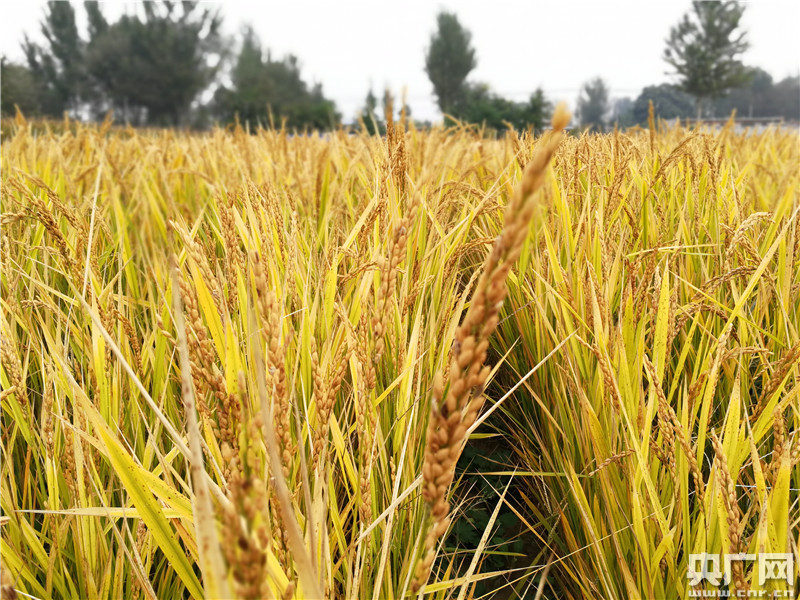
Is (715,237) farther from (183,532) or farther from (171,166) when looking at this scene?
(171,166)

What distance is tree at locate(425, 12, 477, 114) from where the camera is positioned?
3775cm

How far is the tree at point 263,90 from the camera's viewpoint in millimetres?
30609

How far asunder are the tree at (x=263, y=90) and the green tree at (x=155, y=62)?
9.09ft

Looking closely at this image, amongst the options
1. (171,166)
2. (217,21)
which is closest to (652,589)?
(171,166)

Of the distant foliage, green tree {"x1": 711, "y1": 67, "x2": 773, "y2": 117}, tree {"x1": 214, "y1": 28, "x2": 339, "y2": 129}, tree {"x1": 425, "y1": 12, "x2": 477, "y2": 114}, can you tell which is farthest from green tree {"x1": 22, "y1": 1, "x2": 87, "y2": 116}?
green tree {"x1": 711, "y1": 67, "x2": 773, "y2": 117}

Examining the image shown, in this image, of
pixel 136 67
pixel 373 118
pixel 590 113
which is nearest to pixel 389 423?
pixel 373 118

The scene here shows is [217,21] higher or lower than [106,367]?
higher

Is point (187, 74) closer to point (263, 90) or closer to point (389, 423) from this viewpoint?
point (263, 90)

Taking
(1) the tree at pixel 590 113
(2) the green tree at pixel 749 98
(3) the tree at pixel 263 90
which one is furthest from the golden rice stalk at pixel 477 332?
(2) the green tree at pixel 749 98

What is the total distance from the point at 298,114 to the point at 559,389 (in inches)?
1122

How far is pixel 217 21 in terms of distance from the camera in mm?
36438

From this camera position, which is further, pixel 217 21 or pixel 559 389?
pixel 217 21

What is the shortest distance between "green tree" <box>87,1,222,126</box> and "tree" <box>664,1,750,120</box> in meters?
31.0

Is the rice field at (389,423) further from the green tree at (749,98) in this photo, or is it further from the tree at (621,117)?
the green tree at (749,98)
